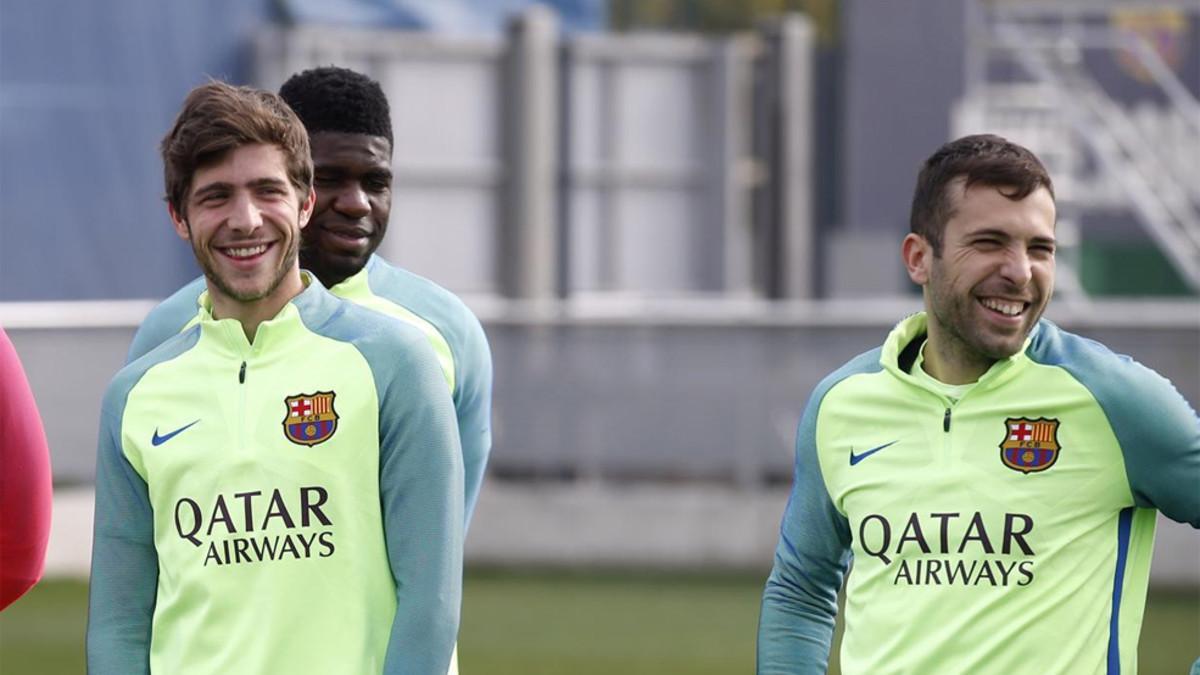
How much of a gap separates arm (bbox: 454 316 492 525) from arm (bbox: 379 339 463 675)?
38.6 inches

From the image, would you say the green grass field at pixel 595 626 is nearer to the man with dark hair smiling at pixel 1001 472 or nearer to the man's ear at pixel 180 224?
the man with dark hair smiling at pixel 1001 472

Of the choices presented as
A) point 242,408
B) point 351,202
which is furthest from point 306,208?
point 351,202

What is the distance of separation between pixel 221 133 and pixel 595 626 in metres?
7.11

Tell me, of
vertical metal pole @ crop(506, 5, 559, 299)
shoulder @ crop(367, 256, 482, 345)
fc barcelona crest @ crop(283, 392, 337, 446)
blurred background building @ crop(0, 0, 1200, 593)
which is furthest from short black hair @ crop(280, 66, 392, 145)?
vertical metal pole @ crop(506, 5, 559, 299)

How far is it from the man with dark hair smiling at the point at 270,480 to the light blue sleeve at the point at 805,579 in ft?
2.22

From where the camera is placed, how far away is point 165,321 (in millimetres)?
3887

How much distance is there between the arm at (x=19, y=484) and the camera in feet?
11.3

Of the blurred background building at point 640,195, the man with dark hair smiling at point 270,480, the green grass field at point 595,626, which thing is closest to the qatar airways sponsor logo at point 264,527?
the man with dark hair smiling at point 270,480

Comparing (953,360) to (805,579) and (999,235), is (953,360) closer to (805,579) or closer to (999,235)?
(999,235)

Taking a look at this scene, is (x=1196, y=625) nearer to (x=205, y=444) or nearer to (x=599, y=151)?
(x=599, y=151)

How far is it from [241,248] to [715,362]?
8561mm

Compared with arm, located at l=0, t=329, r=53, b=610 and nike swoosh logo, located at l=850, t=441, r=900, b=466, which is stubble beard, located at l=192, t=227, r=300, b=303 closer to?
arm, located at l=0, t=329, r=53, b=610

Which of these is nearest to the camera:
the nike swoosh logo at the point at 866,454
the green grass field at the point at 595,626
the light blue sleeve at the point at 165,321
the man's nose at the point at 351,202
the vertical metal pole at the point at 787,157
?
the nike swoosh logo at the point at 866,454

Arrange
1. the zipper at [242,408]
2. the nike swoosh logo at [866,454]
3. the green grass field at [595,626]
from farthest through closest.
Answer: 1. the green grass field at [595,626]
2. the nike swoosh logo at [866,454]
3. the zipper at [242,408]
